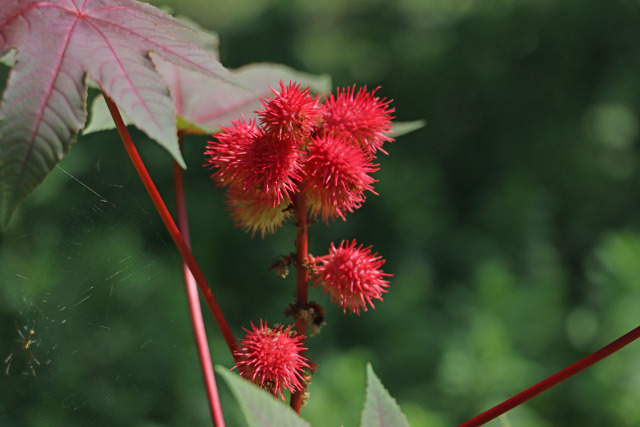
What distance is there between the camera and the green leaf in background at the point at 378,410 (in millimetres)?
408

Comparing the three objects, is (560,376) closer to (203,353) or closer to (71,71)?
(203,353)

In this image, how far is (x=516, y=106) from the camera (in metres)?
3.13

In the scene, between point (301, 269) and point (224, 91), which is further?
point (224, 91)

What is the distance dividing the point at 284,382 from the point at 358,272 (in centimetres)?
11

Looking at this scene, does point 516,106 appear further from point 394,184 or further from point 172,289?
point 172,289

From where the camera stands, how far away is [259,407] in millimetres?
345

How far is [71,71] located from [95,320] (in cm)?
96

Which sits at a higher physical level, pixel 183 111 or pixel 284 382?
pixel 183 111

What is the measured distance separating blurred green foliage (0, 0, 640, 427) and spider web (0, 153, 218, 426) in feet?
0.05

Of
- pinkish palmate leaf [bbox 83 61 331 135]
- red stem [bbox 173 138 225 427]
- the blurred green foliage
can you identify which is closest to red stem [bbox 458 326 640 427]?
red stem [bbox 173 138 225 427]

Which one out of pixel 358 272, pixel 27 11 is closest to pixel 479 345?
pixel 358 272

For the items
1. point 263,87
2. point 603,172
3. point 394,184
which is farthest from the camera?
point 603,172

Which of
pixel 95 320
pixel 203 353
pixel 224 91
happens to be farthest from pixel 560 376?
pixel 95 320

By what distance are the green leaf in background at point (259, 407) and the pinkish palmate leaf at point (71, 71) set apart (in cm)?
14
